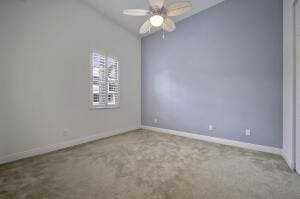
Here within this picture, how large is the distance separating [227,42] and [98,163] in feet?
12.8

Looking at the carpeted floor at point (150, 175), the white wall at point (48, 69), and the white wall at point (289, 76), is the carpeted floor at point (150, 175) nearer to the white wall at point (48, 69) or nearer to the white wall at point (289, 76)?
the white wall at point (289, 76)

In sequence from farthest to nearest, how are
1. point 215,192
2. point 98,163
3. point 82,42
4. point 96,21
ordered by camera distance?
point 96,21
point 82,42
point 98,163
point 215,192

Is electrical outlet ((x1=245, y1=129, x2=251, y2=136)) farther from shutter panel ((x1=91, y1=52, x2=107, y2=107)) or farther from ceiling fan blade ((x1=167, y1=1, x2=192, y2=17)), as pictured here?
shutter panel ((x1=91, y1=52, x2=107, y2=107))

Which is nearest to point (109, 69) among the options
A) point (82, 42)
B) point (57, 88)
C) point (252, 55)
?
point (82, 42)

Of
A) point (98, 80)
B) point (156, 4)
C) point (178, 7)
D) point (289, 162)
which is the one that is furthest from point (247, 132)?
point (98, 80)

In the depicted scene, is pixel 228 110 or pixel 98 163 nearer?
pixel 98 163

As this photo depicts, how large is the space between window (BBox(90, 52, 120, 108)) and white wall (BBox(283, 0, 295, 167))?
3.91 metres

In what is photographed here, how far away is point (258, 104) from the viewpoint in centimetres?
337

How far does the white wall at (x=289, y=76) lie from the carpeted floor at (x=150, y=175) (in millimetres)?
371

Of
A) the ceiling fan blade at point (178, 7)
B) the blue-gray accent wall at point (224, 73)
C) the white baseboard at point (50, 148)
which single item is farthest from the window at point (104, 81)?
the ceiling fan blade at point (178, 7)

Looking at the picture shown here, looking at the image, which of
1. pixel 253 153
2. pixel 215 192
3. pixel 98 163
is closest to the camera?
pixel 215 192

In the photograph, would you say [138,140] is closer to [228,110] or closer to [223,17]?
[228,110]

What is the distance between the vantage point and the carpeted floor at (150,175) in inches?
72.2

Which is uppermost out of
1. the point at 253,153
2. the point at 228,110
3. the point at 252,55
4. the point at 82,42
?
the point at 82,42
